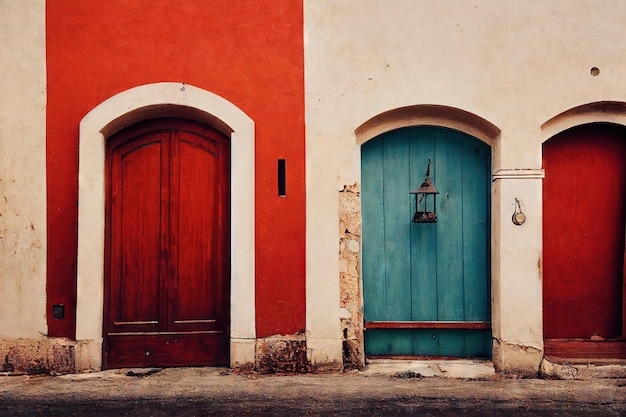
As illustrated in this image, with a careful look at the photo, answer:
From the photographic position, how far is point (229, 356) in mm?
5160

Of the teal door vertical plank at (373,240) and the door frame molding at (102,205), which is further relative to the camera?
the teal door vertical plank at (373,240)

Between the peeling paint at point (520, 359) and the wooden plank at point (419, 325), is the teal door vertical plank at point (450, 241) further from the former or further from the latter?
the peeling paint at point (520, 359)

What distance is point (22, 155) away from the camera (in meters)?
5.05

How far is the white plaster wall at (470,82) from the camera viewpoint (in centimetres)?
500

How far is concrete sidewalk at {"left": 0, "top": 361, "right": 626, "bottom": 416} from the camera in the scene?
411 cm

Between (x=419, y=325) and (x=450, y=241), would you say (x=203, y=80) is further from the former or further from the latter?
(x=419, y=325)

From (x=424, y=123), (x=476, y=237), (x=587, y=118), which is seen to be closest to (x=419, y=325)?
(x=476, y=237)

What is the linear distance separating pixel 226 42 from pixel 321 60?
2.84 feet

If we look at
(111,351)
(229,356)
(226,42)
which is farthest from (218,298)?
(226,42)

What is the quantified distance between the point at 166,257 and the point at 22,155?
154 cm

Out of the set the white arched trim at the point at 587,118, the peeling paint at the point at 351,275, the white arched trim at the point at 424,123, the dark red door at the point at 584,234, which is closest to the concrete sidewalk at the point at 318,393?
the peeling paint at the point at 351,275

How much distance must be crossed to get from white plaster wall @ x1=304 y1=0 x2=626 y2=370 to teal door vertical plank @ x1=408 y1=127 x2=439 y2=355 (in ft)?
1.59

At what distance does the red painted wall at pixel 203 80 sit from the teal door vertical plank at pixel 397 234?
85 cm

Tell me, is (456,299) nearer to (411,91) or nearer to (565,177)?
(565,177)
